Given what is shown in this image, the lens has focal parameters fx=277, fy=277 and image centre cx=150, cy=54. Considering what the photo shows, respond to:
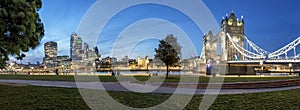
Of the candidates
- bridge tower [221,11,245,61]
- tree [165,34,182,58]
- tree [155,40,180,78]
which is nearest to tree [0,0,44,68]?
tree [155,40,180,78]

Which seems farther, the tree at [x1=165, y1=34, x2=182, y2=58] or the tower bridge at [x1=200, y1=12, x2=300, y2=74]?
the tower bridge at [x1=200, y1=12, x2=300, y2=74]

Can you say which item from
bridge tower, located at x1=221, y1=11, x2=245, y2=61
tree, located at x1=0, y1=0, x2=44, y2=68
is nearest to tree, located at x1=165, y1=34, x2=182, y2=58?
tree, located at x1=0, y1=0, x2=44, y2=68

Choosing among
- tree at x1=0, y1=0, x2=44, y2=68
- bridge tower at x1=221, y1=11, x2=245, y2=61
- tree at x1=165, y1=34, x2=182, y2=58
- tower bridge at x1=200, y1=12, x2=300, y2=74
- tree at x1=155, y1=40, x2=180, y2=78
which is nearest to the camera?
tree at x1=0, y1=0, x2=44, y2=68

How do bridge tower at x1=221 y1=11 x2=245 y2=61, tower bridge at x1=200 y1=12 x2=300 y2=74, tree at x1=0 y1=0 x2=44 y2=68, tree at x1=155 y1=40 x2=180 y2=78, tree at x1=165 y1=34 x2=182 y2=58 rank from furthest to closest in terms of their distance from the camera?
bridge tower at x1=221 y1=11 x2=245 y2=61 < tower bridge at x1=200 y1=12 x2=300 y2=74 < tree at x1=165 y1=34 x2=182 y2=58 < tree at x1=155 y1=40 x2=180 y2=78 < tree at x1=0 y1=0 x2=44 y2=68

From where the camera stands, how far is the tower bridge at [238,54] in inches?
2321

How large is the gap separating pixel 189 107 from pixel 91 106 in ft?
11.6

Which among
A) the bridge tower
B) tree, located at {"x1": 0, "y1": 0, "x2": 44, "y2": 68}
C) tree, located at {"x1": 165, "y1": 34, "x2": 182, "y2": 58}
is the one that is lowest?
tree, located at {"x1": 0, "y1": 0, "x2": 44, "y2": 68}

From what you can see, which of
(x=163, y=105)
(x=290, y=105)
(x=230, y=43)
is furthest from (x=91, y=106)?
(x=230, y=43)

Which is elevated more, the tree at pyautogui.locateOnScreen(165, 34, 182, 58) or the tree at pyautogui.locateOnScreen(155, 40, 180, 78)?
the tree at pyautogui.locateOnScreen(165, 34, 182, 58)

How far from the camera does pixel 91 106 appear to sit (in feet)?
32.8

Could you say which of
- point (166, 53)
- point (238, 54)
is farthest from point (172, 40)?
point (238, 54)

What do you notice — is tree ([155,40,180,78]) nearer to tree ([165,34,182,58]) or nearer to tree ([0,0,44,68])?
tree ([165,34,182,58])

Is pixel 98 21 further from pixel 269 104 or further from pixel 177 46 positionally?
pixel 177 46

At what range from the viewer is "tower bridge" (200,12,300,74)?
59.0m
